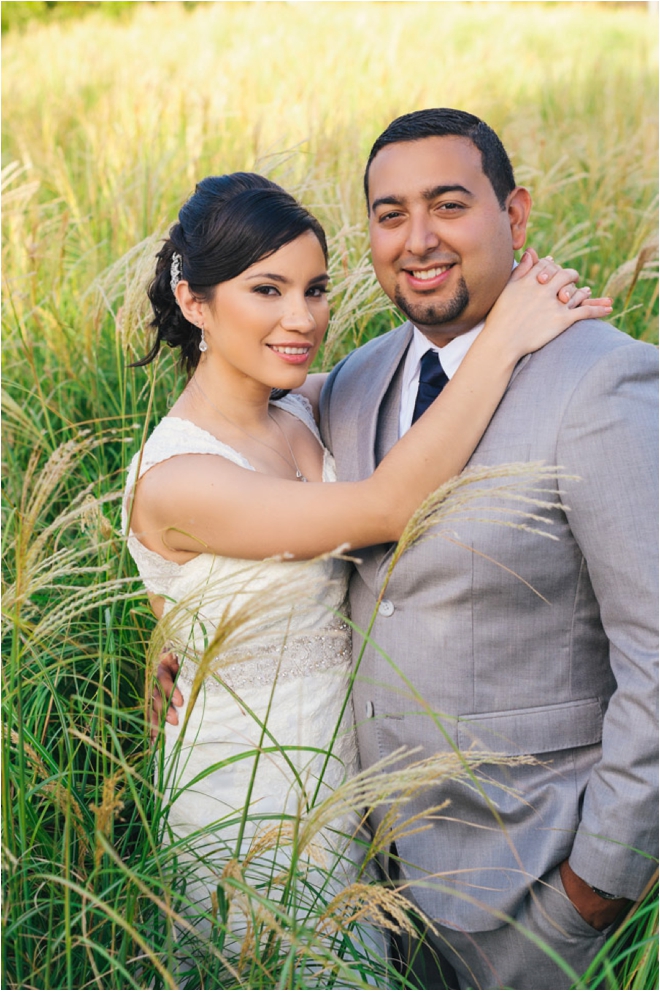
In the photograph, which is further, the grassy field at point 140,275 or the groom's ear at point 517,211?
the groom's ear at point 517,211

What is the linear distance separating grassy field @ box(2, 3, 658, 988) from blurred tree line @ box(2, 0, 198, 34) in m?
3.19

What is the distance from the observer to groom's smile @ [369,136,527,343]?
7.93 ft

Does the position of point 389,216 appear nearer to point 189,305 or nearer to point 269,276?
point 269,276

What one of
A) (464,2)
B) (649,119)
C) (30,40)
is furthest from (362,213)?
(464,2)

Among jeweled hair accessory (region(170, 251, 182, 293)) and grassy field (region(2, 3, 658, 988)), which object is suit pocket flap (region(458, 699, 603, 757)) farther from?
jeweled hair accessory (region(170, 251, 182, 293))

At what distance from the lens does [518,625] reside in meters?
2.25

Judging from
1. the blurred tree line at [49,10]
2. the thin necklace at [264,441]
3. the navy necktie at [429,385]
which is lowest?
the thin necklace at [264,441]

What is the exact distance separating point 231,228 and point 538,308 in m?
0.85

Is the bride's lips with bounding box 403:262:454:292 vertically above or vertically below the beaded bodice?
above

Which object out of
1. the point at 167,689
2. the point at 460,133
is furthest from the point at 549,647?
the point at 460,133

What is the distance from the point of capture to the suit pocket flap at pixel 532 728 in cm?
Answer: 226

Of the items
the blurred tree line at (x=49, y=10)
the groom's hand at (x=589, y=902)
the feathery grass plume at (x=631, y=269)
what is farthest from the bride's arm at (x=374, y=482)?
the blurred tree line at (x=49, y=10)

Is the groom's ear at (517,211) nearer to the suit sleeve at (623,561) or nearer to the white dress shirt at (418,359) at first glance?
the white dress shirt at (418,359)

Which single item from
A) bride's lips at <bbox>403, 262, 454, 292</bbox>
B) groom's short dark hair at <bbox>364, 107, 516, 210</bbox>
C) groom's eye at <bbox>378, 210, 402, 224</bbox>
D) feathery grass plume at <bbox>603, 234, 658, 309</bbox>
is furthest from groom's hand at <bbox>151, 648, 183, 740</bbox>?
feathery grass plume at <bbox>603, 234, 658, 309</bbox>
